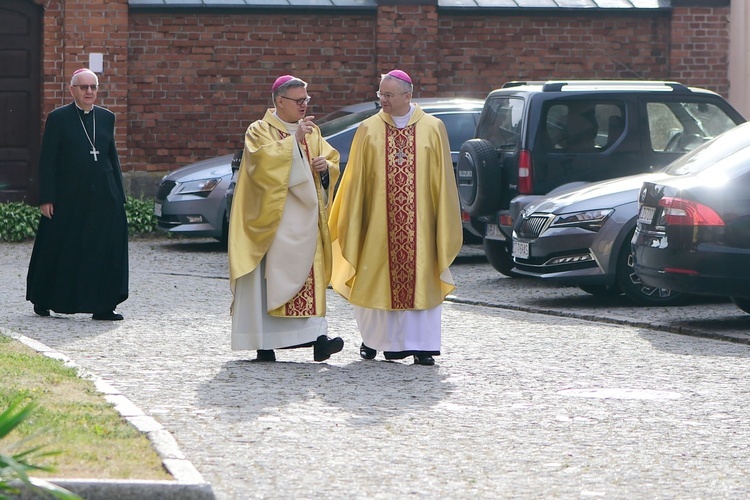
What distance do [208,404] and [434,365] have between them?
1.99 m

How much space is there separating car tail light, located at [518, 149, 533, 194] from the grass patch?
19.5ft

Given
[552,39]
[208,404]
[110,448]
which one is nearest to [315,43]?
[552,39]

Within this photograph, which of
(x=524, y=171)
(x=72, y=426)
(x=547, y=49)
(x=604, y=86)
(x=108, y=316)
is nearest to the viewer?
(x=72, y=426)

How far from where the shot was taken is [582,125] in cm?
1371

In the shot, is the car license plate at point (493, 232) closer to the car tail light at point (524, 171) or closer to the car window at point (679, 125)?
the car tail light at point (524, 171)

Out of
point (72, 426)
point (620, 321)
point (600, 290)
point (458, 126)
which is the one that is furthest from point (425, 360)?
point (458, 126)

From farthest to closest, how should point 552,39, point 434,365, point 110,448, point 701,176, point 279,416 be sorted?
1. point 552,39
2. point 701,176
3. point 434,365
4. point 279,416
5. point 110,448

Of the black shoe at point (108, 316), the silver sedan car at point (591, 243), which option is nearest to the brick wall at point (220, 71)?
the silver sedan car at point (591, 243)

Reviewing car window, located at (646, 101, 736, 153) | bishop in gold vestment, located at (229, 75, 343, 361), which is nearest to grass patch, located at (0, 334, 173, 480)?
bishop in gold vestment, located at (229, 75, 343, 361)

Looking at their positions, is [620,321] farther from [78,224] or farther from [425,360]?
[78,224]

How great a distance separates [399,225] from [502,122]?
5107mm

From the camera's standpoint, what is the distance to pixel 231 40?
826 inches

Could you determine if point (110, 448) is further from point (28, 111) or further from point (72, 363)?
point (28, 111)

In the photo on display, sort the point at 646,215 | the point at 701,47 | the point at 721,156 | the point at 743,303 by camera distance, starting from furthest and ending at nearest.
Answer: the point at 701,47 < the point at 743,303 < the point at 721,156 < the point at 646,215
